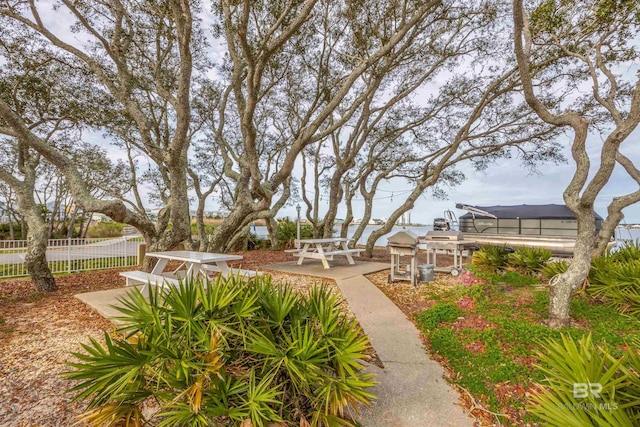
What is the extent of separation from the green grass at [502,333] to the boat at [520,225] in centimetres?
570

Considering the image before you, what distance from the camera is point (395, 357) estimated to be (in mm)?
3256

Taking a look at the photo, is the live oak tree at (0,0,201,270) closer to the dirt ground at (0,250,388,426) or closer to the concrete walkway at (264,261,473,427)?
the dirt ground at (0,250,388,426)

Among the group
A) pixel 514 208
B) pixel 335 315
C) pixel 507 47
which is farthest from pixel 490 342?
pixel 514 208

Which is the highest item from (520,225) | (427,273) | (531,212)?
(531,212)

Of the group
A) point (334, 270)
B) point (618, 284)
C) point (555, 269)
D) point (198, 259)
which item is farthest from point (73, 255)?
point (618, 284)

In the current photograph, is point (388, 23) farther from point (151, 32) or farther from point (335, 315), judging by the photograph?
point (335, 315)

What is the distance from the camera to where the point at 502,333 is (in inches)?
149

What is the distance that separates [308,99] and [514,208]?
10.5 metres

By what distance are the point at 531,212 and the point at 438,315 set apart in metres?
10.8

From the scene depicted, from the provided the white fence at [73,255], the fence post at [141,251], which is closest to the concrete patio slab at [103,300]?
the fence post at [141,251]

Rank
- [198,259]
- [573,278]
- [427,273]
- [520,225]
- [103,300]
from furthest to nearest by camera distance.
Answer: [520,225], [427,273], [103,300], [198,259], [573,278]

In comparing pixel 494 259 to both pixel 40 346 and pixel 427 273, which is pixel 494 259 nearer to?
pixel 427 273

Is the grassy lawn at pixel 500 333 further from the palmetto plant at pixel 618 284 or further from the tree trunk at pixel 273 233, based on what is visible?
the tree trunk at pixel 273 233

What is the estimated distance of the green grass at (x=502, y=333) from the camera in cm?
281
